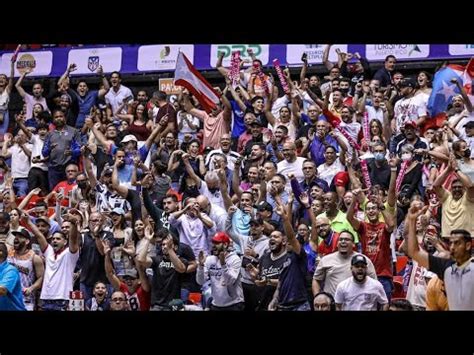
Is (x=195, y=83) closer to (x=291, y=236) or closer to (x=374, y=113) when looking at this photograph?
(x=374, y=113)

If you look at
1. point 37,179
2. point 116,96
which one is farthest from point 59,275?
point 116,96

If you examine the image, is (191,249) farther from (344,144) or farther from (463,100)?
(463,100)

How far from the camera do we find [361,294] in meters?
11.2

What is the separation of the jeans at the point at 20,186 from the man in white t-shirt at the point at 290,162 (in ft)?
12.1

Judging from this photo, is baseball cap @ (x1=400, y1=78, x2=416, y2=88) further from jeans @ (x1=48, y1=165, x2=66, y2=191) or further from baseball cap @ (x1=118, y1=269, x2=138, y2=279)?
baseball cap @ (x1=118, y1=269, x2=138, y2=279)

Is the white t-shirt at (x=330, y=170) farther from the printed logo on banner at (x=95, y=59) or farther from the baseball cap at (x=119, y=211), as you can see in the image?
the printed logo on banner at (x=95, y=59)

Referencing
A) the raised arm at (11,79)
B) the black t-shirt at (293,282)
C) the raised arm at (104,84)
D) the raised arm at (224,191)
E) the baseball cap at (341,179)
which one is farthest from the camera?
the raised arm at (11,79)

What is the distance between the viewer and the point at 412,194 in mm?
14008

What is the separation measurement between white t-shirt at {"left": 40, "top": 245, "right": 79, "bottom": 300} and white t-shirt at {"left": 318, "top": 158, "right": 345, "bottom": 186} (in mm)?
3103

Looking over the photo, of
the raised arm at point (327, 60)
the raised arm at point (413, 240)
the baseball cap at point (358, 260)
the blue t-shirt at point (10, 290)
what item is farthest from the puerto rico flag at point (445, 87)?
the blue t-shirt at point (10, 290)

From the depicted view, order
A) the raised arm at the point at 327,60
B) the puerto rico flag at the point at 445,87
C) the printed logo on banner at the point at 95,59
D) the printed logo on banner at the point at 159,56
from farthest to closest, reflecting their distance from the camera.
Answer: the printed logo on banner at the point at 95,59
the printed logo on banner at the point at 159,56
the raised arm at the point at 327,60
the puerto rico flag at the point at 445,87

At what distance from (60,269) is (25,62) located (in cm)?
724

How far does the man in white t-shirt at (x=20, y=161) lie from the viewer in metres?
16.4
